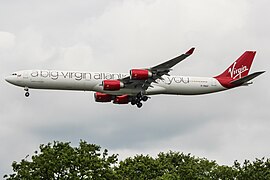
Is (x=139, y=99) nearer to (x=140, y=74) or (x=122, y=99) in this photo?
(x=122, y=99)

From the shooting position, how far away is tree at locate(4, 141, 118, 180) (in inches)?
4050

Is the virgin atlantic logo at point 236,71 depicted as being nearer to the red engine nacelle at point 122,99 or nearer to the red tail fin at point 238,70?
the red tail fin at point 238,70

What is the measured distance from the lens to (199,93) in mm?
118938

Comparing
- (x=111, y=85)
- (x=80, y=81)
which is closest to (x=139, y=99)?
(x=111, y=85)

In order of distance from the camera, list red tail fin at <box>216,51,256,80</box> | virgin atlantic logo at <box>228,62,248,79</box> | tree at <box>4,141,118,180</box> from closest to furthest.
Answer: tree at <box>4,141,118,180</box>
red tail fin at <box>216,51,256,80</box>
virgin atlantic logo at <box>228,62,248,79</box>

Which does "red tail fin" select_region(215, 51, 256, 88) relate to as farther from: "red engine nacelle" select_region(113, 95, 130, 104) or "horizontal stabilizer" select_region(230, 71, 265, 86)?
"red engine nacelle" select_region(113, 95, 130, 104)

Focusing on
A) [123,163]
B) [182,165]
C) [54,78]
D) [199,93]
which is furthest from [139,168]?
[54,78]

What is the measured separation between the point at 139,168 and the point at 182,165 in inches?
505

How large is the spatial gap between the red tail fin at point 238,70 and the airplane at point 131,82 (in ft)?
0.44

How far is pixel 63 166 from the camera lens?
103 meters

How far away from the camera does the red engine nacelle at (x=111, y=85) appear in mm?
110062

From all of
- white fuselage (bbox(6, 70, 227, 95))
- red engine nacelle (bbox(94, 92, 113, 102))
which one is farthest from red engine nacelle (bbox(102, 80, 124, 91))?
red engine nacelle (bbox(94, 92, 113, 102))

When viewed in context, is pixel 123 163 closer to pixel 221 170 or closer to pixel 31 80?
pixel 221 170

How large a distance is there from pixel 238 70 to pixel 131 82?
61.8ft
